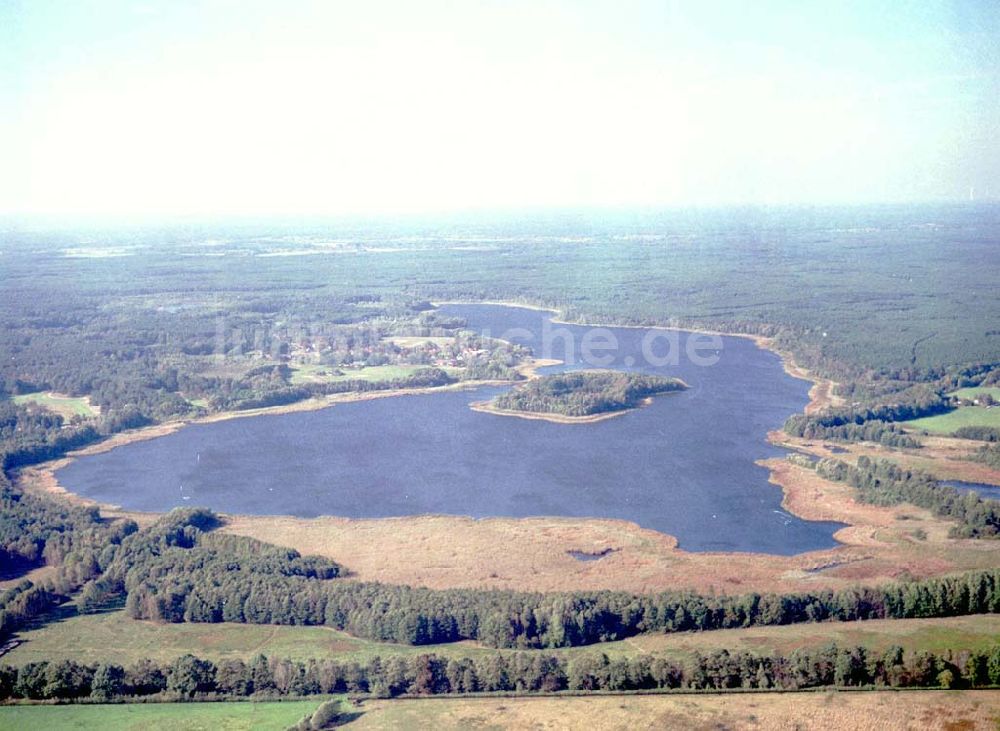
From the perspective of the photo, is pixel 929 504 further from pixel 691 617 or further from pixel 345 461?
pixel 345 461

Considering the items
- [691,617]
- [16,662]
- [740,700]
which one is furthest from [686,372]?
[16,662]

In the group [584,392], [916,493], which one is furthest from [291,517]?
[916,493]

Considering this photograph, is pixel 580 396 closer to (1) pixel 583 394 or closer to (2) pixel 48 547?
(1) pixel 583 394

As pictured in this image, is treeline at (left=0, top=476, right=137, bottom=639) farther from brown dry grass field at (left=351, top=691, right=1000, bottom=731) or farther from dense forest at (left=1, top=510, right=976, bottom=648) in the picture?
brown dry grass field at (left=351, top=691, right=1000, bottom=731)

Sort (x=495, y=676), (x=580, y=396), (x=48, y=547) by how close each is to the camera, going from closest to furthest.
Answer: (x=495, y=676), (x=48, y=547), (x=580, y=396)

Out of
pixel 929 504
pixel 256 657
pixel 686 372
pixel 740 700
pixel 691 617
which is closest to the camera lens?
pixel 740 700

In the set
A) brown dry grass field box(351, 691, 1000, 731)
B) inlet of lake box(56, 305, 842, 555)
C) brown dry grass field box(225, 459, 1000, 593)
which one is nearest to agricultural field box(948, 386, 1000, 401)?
inlet of lake box(56, 305, 842, 555)
